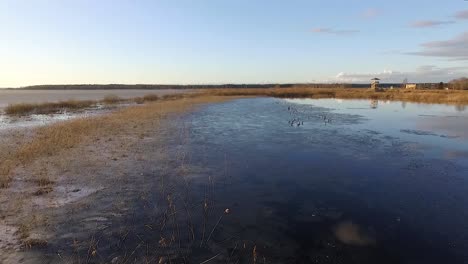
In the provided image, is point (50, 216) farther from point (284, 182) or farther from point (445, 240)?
point (445, 240)

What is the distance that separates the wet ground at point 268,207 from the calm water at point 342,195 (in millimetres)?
35

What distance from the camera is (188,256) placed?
20.0 ft

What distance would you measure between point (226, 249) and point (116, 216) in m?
2.91

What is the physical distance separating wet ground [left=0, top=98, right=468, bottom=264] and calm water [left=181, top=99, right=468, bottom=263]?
4cm

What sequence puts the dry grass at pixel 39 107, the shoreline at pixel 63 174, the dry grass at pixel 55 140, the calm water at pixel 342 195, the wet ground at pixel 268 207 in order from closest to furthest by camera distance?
the wet ground at pixel 268 207, the calm water at pixel 342 195, the shoreline at pixel 63 174, the dry grass at pixel 55 140, the dry grass at pixel 39 107

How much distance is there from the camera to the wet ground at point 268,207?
6305mm

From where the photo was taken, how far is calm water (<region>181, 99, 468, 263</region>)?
21.4 ft

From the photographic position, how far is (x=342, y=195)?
937 cm

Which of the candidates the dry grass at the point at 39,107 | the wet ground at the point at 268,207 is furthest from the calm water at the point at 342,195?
the dry grass at the point at 39,107

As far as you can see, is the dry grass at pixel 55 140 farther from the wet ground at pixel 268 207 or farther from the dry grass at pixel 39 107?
the dry grass at pixel 39 107

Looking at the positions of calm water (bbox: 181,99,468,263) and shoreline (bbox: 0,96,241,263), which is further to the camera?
shoreline (bbox: 0,96,241,263)

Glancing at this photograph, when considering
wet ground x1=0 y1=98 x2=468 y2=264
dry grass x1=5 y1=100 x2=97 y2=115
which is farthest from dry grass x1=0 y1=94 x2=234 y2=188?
dry grass x1=5 y1=100 x2=97 y2=115

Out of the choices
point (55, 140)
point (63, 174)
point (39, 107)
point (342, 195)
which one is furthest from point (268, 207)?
point (39, 107)

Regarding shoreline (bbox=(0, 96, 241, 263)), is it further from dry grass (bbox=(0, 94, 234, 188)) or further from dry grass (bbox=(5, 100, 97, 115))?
dry grass (bbox=(5, 100, 97, 115))
